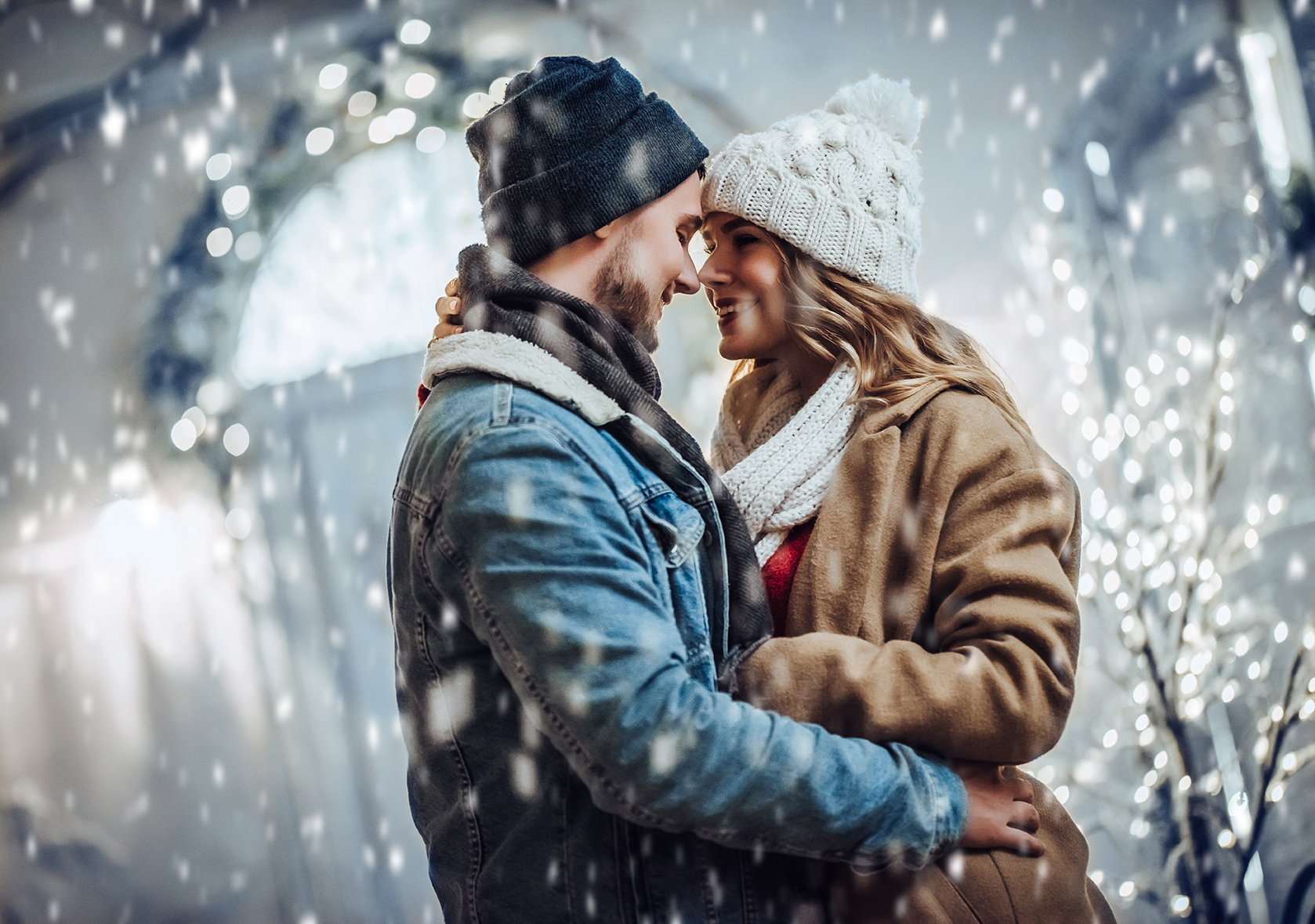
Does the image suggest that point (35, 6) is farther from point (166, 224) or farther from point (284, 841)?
point (284, 841)

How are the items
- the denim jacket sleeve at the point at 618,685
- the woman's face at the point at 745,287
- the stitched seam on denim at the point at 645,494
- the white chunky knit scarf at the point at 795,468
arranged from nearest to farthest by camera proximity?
the denim jacket sleeve at the point at 618,685 < the stitched seam on denim at the point at 645,494 < the white chunky knit scarf at the point at 795,468 < the woman's face at the point at 745,287

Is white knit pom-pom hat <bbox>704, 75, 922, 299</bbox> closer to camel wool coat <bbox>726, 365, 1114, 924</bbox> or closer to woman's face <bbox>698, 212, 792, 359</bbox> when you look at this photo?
woman's face <bbox>698, 212, 792, 359</bbox>

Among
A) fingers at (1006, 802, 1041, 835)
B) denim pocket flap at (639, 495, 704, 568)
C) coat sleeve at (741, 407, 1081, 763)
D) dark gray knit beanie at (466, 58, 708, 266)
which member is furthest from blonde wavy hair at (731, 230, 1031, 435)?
fingers at (1006, 802, 1041, 835)

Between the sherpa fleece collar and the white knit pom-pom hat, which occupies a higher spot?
the white knit pom-pom hat

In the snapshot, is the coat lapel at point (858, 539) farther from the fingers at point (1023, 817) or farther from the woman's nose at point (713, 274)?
the woman's nose at point (713, 274)

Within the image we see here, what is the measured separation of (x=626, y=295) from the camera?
1.20 metres

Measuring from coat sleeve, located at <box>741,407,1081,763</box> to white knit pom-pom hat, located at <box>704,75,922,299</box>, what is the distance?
0.33 meters

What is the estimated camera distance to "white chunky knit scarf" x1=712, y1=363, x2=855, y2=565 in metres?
1.25

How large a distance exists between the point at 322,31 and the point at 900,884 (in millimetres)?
2604

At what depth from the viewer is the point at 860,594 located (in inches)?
45.0

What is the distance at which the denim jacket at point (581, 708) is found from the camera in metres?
0.86

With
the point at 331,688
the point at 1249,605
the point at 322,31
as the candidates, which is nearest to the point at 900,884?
the point at 1249,605

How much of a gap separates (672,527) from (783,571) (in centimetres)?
29

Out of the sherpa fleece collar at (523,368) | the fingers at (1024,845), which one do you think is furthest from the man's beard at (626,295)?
the fingers at (1024,845)
